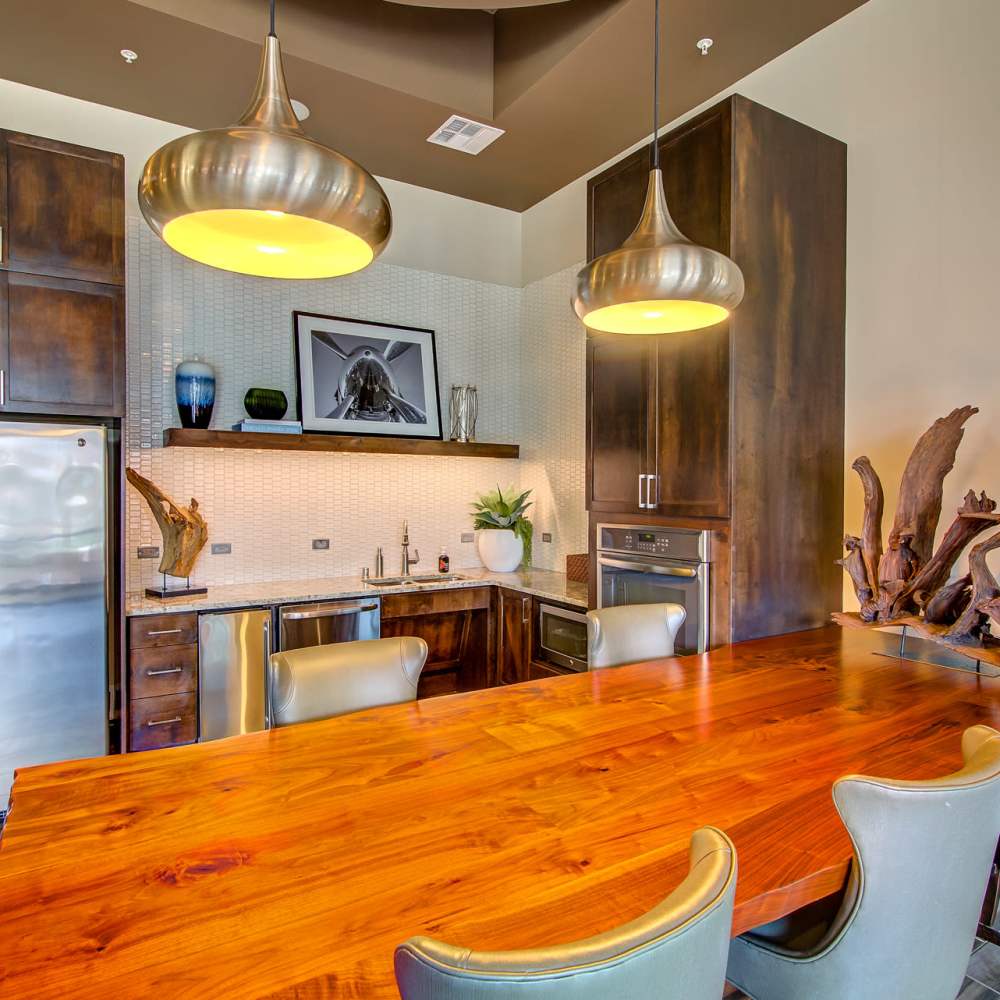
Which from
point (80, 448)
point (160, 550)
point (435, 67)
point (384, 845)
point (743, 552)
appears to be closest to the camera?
point (384, 845)

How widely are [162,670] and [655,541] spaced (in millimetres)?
2240

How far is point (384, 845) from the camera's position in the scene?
Result: 3.38 ft

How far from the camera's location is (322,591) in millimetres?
3428

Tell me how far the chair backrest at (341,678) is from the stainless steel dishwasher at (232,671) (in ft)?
4.91

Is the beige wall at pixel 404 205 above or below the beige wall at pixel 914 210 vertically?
above

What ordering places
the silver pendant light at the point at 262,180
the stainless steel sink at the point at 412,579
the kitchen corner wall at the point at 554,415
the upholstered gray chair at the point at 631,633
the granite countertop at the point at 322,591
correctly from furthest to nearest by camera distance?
the kitchen corner wall at the point at 554,415 → the stainless steel sink at the point at 412,579 → the granite countertop at the point at 322,591 → the upholstered gray chair at the point at 631,633 → the silver pendant light at the point at 262,180

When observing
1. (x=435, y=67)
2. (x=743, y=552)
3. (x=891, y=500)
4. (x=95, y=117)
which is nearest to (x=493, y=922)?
(x=743, y=552)

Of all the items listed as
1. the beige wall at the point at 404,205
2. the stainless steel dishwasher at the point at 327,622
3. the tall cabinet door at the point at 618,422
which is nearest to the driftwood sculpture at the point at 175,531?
the stainless steel dishwasher at the point at 327,622

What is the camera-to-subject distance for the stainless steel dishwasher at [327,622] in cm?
326

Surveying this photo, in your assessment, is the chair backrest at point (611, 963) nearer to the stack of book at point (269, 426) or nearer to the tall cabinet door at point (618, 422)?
the tall cabinet door at point (618, 422)

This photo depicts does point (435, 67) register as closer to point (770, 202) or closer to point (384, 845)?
point (770, 202)

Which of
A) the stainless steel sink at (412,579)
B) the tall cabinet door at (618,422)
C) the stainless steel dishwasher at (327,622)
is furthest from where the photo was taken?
the stainless steel sink at (412,579)

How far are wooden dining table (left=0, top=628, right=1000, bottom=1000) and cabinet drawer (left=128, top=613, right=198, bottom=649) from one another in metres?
1.72

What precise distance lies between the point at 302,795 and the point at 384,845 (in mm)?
245
